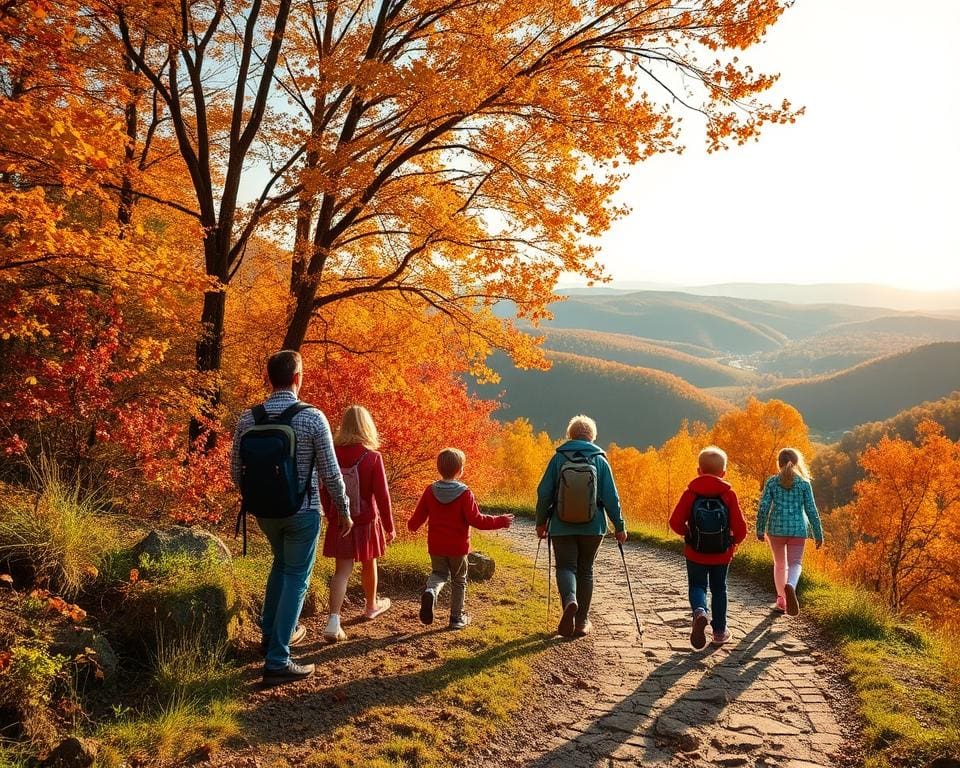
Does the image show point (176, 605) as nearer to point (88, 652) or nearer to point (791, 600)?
point (88, 652)

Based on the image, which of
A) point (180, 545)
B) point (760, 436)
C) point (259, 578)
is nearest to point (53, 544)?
point (180, 545)

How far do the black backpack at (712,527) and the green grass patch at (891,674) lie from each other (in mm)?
1393

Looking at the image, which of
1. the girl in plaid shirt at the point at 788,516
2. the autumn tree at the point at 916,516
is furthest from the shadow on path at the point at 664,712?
the autumn tree at the point at 916,516

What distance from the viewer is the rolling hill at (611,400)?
6388 inches

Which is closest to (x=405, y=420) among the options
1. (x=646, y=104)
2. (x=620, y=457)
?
(x=646, y=104)

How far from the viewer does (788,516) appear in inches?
249

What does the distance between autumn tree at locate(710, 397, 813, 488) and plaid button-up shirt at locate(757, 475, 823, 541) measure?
28729 mm

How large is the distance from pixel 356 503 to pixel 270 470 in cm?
133

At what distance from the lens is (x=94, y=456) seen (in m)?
7.21

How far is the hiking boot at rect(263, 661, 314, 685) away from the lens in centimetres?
393

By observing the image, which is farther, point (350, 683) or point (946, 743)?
point (350, 683)

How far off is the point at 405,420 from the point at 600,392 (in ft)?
551

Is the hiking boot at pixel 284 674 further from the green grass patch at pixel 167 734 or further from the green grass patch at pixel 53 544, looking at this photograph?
the green grass patch at pixel 53 544

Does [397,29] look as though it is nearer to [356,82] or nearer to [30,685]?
[356,82]
